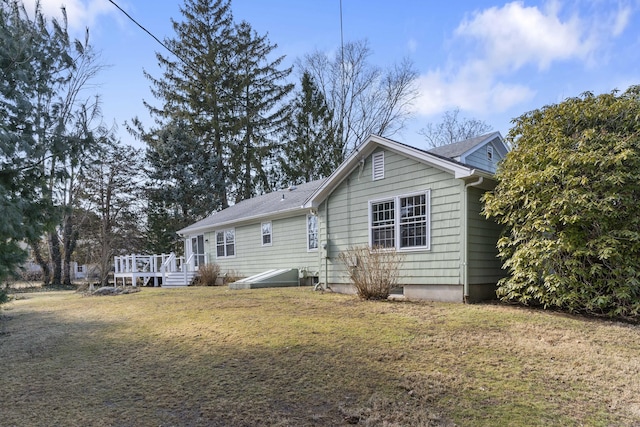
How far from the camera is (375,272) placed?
8711mm

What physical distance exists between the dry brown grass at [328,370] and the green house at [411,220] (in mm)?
1572

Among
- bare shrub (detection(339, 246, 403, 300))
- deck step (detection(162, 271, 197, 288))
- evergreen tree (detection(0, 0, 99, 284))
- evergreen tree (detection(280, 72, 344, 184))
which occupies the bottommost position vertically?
deck step (detection(162, 271, 197, 288))

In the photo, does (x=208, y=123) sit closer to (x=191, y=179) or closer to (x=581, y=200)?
(x=191, y=179)

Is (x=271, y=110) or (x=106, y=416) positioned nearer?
(x=106, y=416)

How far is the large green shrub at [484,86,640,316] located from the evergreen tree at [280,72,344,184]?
21.1 meters

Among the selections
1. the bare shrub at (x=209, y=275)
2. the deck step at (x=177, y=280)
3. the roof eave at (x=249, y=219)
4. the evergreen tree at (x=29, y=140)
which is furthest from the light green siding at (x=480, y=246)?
the deck step at (x=177, y=280)

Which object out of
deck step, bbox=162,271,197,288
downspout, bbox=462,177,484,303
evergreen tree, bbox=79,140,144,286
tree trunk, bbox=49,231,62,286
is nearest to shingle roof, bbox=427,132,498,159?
downspout, bbox=462,177,484,303

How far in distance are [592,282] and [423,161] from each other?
409 centimetres

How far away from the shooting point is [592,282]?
6.88 meters

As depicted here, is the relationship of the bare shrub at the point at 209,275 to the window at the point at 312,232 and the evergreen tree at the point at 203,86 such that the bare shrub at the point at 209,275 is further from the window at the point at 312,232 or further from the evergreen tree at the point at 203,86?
the evergreen tree at the point at 203,86

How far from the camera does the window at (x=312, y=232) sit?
13.6m

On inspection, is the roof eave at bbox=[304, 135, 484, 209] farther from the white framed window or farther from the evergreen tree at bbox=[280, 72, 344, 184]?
the evergreen tree at bbox=[280, 72, 344, 184]

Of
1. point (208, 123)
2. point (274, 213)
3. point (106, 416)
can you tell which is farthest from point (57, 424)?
point (208, 123)

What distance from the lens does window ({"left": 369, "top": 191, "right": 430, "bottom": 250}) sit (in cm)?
914
